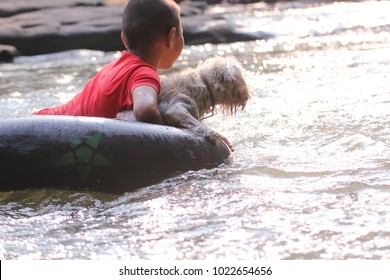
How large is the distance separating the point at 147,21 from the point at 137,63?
0.83ft

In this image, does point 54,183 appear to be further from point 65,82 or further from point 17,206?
point 65,82

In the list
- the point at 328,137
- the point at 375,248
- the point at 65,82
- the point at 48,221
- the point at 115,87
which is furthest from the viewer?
the point at 65,82

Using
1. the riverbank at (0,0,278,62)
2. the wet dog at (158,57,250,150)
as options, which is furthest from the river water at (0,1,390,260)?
the riverbank at (0,0,278,62)

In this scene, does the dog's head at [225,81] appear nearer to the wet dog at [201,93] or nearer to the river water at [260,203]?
the wet dog at [201,93]

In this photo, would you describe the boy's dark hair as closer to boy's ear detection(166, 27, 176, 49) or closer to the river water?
boy's ear detection(166, 27, 176, 49)

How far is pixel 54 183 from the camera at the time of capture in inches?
123

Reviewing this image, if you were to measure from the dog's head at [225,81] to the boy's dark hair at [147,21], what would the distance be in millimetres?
308

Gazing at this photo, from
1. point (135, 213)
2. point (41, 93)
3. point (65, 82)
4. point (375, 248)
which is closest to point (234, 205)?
point (135, 213)

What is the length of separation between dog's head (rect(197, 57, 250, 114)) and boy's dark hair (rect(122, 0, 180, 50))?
308 mm

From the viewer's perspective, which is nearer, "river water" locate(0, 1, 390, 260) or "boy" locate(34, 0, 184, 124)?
"river water" locate(0, 1, 390, 260)

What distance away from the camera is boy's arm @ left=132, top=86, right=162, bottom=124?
3.31m

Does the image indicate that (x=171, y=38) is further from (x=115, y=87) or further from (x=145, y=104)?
(x=145, y=104)

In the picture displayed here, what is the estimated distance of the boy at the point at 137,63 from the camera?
137 inches

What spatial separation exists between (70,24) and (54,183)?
34.4ft
